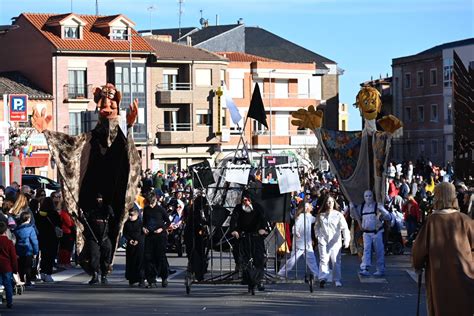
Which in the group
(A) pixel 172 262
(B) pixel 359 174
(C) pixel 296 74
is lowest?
(A) pixel 172 262

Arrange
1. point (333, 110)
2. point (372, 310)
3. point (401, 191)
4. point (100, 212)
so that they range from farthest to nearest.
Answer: point (333, 110) < point (401, 191) < point (100, 212) < point (372, 310)

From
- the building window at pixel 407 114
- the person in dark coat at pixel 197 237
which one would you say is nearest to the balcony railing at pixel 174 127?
the building window at pixel 407 114

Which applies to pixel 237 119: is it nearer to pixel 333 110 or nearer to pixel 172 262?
pixel 172 262

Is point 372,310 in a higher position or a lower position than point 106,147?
lower

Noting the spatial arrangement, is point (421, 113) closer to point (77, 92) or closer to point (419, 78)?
point (419, 78)

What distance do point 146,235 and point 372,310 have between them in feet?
16.6

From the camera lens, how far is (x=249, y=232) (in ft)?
63.8

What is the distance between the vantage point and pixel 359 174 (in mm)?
26453

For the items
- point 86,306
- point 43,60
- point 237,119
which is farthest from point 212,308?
point 43,60

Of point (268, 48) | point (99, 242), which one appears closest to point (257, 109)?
point (99, 242)

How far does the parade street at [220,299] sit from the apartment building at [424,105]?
5555 centimetres

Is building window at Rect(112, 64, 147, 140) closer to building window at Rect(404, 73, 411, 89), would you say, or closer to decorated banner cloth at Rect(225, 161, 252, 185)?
building window at Rect(404, 73, 411, 89)

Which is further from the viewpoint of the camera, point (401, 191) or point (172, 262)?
point (401, 191)

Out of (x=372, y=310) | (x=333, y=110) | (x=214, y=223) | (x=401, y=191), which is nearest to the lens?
(x=372, y=310)
